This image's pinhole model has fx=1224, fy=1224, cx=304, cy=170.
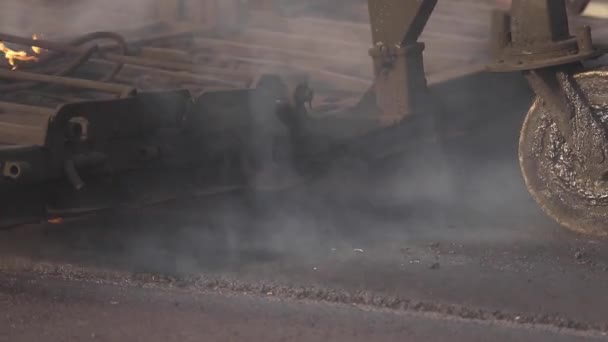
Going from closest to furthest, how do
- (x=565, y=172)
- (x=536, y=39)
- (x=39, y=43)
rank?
(x=536, y=39) < (x=565, y=172) < (x=39, y=43)

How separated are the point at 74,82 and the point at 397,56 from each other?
161 cm

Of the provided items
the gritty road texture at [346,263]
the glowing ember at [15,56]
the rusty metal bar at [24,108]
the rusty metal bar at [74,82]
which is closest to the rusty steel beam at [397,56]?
the gritty road texture at [346,263]

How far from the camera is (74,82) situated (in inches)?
235

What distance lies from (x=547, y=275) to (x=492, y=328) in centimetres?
76

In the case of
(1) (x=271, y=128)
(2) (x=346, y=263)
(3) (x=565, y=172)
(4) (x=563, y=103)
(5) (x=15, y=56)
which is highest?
(5) (x=15, y=56)

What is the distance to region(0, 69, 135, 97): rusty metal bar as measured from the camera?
5629mm

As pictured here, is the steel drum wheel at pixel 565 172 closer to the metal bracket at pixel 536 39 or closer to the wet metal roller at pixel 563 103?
the wet metal roller at pixel 563 103

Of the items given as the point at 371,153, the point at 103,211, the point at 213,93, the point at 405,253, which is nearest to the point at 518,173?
the point at 371,153

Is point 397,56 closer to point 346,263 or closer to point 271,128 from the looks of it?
point 271,128

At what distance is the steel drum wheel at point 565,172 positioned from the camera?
575cm

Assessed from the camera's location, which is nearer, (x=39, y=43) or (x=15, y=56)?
(x=39, y=43)

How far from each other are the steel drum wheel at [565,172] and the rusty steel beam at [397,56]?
611mm

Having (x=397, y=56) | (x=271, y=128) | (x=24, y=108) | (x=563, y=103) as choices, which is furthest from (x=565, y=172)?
(x=24, y=108)

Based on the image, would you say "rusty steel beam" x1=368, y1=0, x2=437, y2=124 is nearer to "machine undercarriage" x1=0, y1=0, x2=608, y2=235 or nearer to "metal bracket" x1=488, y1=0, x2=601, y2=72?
"machine undercarriage" x1=0, y1=0, x2=608, y2=235
